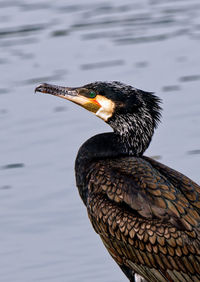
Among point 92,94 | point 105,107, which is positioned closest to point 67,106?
point 92,94

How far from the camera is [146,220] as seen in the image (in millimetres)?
9461

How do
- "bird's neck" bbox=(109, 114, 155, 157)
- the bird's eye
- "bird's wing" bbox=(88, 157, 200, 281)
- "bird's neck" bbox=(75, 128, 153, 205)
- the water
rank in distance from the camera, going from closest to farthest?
"bird's wing" bbox=(88, 157, 200, 281)
"bird's neck" bbox=(75, 128, 153, 205)
"bird's neck" bbox=(109, 114, 155, 157)
the bird's eye
the water

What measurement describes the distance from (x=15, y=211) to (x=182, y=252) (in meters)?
4.05

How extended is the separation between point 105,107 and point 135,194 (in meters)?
1.24

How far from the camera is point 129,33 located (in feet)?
62.9

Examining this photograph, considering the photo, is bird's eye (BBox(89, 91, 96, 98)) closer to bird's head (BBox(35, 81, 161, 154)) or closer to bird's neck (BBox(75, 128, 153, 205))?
bird's head (BBox(35, 81, 161, 154))

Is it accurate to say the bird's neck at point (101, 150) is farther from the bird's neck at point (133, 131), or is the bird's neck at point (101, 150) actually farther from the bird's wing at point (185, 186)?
the bird's wing at point (185, 186)

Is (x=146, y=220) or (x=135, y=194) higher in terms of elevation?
(x=135, y=194)

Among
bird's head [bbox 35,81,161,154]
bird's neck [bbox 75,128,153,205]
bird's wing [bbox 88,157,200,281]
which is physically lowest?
bird's wing [bbox 88,157,200,281]

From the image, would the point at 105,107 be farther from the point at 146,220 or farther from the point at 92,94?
the point at 146,220

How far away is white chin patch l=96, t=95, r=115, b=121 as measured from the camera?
10.5m

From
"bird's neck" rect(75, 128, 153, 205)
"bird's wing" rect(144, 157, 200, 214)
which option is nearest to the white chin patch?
"bird's neck" rect(75, 128, 153, 205)

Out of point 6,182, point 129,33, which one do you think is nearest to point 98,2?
point 129,33

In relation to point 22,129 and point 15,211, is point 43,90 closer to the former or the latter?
point 15,211
